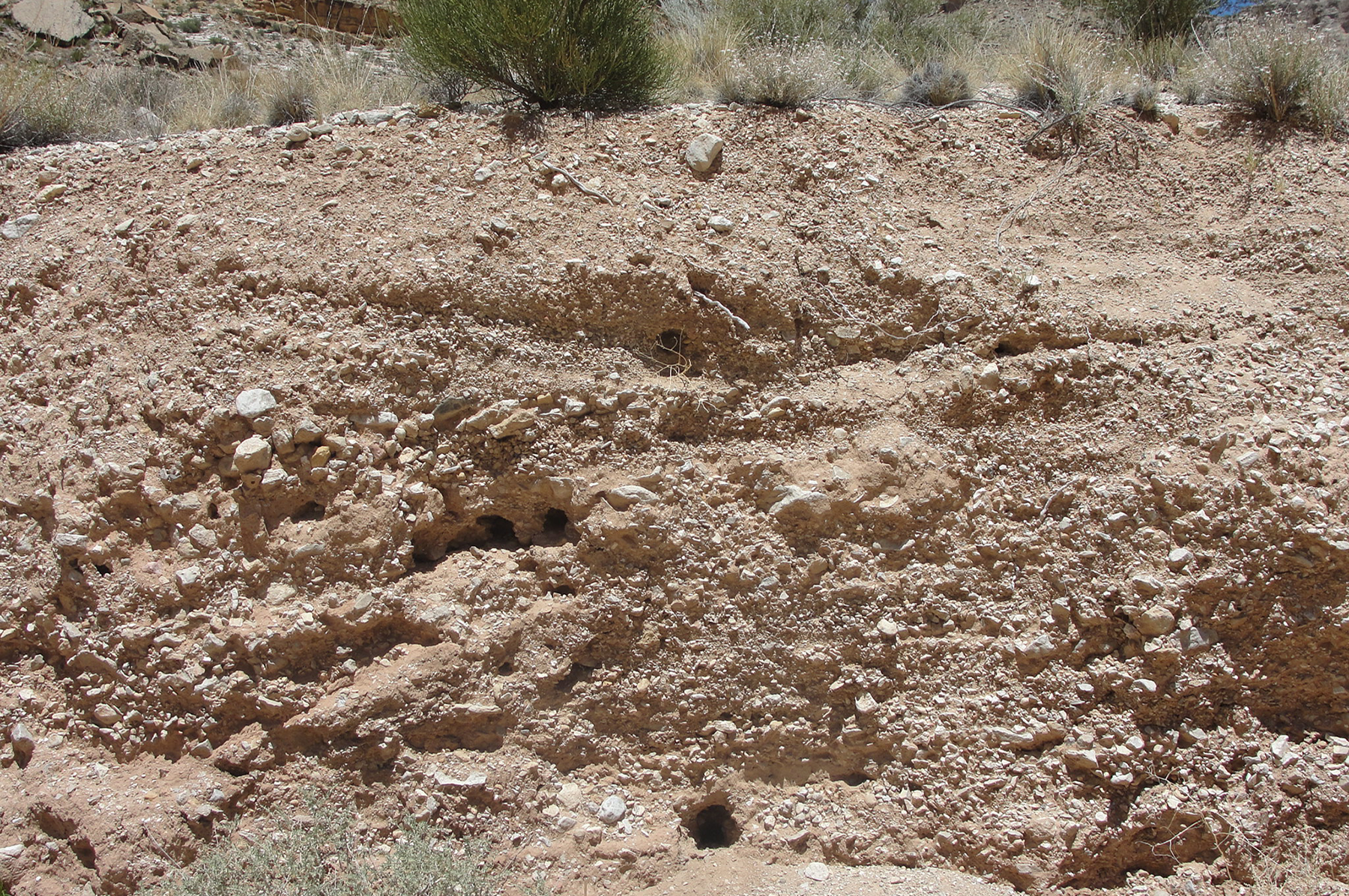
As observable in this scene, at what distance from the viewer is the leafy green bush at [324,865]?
2.80 metres

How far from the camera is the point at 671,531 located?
133 inches

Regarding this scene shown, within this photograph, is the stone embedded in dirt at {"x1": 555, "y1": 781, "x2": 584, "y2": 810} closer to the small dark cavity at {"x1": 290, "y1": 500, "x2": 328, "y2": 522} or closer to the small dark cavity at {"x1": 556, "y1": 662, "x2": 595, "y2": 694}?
the small dark cavity at {"x1": 556, "y1": 662, "x2": 595, "y2": 694}

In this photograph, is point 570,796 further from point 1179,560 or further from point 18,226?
point 18,226

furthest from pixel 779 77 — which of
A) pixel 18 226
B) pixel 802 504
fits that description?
pixel 18 226

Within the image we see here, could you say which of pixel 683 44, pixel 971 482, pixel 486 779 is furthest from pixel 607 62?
pixel 486 779

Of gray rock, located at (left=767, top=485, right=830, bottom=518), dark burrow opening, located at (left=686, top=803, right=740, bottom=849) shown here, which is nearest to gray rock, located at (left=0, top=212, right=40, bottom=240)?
gray rock, located at (left=767, top=485, right=830, bottom=518)

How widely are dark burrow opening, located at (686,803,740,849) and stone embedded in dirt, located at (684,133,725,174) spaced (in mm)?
2745

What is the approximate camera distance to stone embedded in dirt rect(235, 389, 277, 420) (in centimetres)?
341

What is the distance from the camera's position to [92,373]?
365 cm

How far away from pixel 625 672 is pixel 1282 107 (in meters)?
4.20

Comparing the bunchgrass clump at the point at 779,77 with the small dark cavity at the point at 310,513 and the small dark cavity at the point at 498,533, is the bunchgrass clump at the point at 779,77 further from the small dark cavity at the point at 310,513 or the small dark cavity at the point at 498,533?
the small dark cavity at the point at 310,513

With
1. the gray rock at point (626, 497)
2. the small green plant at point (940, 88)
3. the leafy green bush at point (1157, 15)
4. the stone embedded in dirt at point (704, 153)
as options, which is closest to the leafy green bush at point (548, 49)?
the stone embedded in dirt at point (704, 153)

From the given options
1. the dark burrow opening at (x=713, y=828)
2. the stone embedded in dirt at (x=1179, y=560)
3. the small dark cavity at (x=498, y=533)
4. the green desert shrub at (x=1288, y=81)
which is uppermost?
the green desert shrub at (x=1288, y=81)

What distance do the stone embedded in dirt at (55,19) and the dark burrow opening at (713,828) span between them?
7.30 meters
